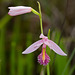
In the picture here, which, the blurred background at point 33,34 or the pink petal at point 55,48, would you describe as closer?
the pink petal at point 55,48

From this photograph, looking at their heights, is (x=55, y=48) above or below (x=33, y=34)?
above

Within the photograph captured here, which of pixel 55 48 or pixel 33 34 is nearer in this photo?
pixel 55 48

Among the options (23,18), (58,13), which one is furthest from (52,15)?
(23,18)

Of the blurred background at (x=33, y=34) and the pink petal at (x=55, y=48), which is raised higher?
the pink petal at (x=55, y=48)

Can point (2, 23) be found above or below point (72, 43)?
above

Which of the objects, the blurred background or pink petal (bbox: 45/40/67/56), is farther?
the blurred background

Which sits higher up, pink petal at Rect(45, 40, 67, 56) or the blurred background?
pink petal at Rect(45, 40, 67, 56)

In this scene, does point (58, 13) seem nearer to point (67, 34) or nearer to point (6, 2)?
point (67, 34)

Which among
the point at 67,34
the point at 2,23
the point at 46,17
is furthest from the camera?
the point at 46,17
